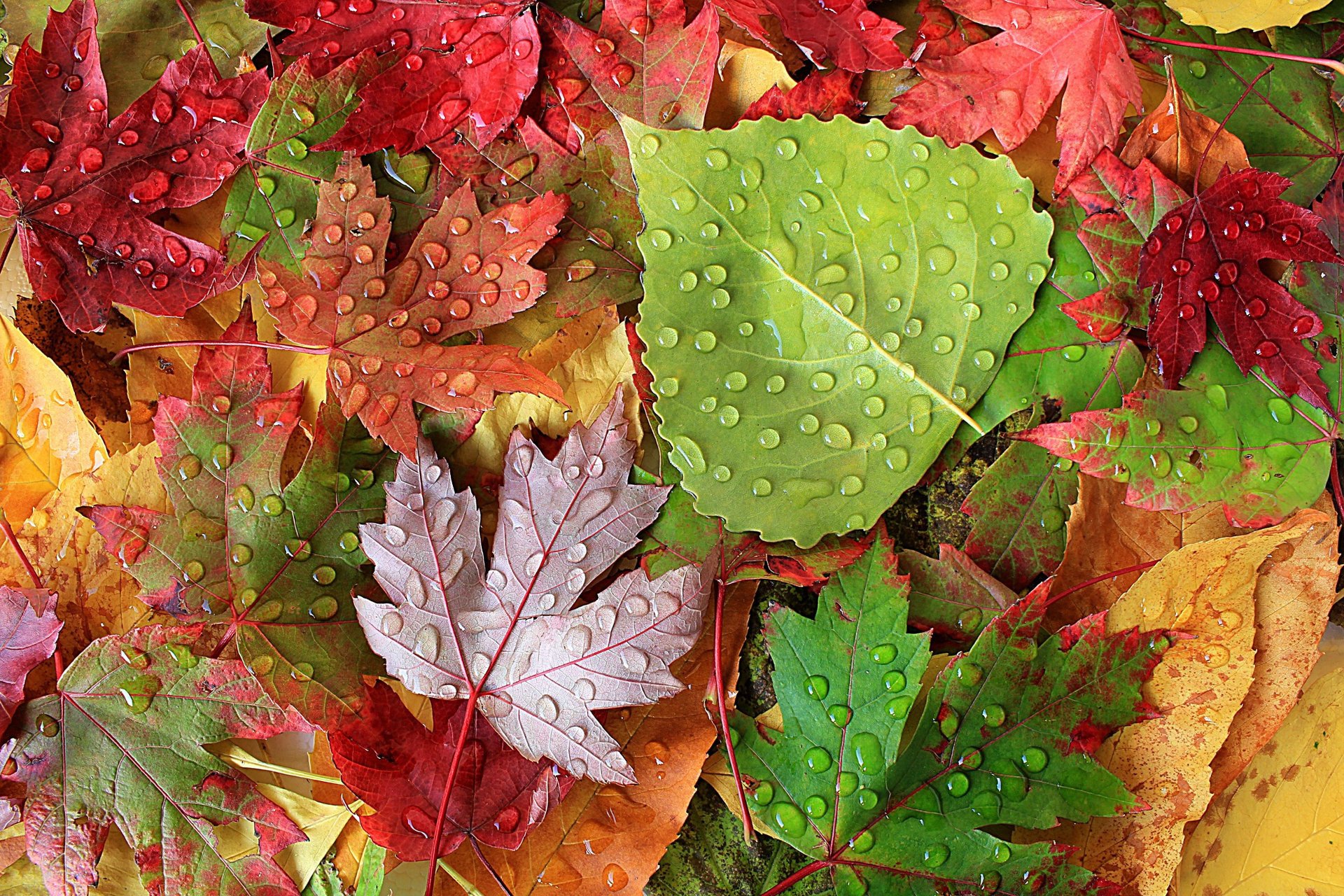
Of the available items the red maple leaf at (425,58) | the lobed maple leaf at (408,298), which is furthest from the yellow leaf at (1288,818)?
the red maple leaf at (425,58)

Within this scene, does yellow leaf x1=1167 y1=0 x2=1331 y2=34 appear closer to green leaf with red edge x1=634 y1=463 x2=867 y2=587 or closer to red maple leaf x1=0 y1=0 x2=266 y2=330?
green leaf with red edge x1=634 y1=463 x2=867 y2=587

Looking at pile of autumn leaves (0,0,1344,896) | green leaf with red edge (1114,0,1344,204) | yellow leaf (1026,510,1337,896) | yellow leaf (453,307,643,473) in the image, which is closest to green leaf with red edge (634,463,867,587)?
pile of autumn leaves (0,0,1344,896)

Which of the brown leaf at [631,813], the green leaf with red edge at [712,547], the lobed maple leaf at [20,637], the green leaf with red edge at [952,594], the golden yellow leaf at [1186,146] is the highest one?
the golden yellow leaf at [1186,146]

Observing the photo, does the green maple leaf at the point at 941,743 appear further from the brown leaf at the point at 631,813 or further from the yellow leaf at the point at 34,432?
the yellow leaf at the point at 34,432

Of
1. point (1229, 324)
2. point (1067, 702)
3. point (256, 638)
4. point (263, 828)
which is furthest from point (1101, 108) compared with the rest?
point (263, 828)

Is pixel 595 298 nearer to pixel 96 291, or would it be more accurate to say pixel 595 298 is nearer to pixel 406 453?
pixel 406 453

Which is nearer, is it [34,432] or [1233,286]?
[1233,286]

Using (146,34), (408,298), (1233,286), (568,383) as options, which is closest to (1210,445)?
(1233,286)

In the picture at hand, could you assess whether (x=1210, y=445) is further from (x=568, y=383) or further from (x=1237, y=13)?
(x=568, y=383)
